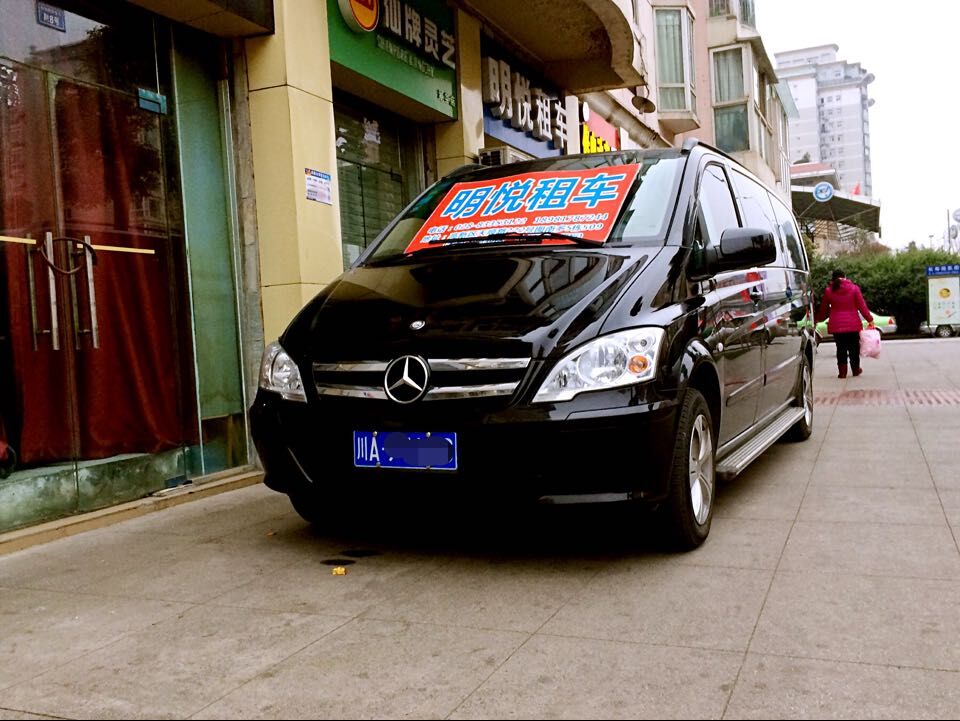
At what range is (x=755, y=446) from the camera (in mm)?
5070

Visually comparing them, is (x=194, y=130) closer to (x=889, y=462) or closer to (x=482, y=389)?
(x=482, y=389)

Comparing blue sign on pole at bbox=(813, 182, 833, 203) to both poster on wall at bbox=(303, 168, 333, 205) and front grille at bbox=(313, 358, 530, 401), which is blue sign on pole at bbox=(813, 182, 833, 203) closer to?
poster on wall at bbox=(303, 168, 333, 205)

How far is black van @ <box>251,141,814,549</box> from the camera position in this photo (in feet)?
11.8

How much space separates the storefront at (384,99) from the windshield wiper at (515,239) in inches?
138

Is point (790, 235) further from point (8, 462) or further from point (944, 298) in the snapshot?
point (944, 298)

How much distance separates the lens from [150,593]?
3807 millimetres

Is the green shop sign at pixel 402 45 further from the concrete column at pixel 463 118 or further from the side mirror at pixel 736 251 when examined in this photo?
the side mirror at pixel 736 251

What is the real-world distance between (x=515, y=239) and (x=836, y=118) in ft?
631

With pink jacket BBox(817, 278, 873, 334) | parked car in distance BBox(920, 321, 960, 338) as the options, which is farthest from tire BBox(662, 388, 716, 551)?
parked car in distance BBox(920, 321, 960, 338)

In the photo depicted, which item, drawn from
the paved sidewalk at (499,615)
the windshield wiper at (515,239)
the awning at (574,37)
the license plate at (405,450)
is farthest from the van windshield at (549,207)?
the awning at (574,37)

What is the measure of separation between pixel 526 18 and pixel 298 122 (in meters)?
4.81

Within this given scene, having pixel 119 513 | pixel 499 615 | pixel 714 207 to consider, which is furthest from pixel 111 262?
pixel 499 615

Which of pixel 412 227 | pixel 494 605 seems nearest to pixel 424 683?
pixel 494 605

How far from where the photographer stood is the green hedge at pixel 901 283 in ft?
102
